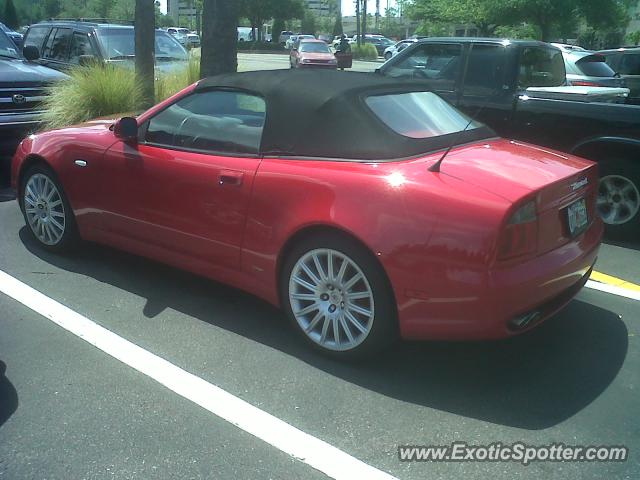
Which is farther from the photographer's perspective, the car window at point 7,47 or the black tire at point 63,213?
the car window at point 7,47

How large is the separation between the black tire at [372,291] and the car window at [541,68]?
4.69 m

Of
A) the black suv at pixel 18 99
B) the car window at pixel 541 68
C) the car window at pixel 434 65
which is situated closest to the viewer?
the car window at pixel 541 68

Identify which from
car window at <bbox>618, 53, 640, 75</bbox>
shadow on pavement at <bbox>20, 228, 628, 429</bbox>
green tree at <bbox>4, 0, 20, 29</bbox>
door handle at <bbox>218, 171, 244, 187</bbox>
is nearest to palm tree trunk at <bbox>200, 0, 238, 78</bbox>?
shadow on pavement at <bbox>20, 228, 628, 429</bbox>

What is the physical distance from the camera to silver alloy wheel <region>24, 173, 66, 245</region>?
199 inches

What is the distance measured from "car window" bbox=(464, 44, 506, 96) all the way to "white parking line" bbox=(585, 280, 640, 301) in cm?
297

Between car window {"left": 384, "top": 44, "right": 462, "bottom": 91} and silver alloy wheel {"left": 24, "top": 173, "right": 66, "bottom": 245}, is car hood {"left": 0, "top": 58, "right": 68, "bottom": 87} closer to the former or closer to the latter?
silver alloy wheel {"left": 24, "top": 173, "right": 66, "bottom": 245}

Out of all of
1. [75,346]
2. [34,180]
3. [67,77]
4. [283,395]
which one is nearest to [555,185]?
[283,395]

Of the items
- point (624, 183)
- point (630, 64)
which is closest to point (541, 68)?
point (624, 183)

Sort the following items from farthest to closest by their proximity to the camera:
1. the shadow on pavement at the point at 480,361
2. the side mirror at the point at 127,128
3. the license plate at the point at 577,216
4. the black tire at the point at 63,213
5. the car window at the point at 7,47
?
1. the car window at the point at 7,47
2. the black tire at the point at 63,213
3. the side mirror at the point at 127,128
4. the license plate at the point at 577,216
5. the shadow on pavement at the point at 480,361

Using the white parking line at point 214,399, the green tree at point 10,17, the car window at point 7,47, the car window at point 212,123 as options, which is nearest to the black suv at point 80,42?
the car window at point 7,47

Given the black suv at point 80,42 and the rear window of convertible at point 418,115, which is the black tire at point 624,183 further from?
the black suv at point 80,42

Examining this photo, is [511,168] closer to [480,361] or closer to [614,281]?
[480,361]

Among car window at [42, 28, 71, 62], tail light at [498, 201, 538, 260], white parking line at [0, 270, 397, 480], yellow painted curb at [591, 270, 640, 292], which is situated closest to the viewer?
white parking line at [0, 270, 397, 480]

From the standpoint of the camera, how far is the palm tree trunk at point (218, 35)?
931 centimetres
